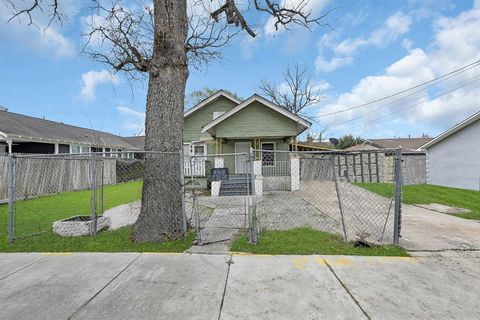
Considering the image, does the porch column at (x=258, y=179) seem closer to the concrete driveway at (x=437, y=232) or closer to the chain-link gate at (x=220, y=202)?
the chain-link gate at (x=220, y=202)

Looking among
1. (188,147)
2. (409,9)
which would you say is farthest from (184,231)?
(409,9)

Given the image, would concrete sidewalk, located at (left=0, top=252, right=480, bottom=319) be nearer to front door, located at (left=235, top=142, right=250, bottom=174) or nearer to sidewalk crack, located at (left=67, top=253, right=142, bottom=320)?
sidewalk crack, located at (left=67, top=253, right=142, bottom=320)

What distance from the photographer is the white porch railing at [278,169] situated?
13664 mm

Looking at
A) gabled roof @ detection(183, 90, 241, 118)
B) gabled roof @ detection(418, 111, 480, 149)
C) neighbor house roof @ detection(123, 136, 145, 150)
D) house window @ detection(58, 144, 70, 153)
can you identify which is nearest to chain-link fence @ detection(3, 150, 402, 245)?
gabled roof @ detection(183, 90, 241, 118)

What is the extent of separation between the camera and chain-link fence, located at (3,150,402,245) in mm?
5188

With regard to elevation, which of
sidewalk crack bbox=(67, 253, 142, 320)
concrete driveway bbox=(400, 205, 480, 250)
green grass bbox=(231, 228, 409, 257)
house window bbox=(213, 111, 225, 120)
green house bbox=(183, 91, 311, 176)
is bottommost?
sidewalk crack bbox=(67, 253, 142, 320)

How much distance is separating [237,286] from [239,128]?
10.8 meters

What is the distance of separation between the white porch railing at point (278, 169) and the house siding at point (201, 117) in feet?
15.6

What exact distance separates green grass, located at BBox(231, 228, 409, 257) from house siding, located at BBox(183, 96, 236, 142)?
12075 mm

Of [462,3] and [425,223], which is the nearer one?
[425,223]

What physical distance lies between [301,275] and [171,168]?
3.21m

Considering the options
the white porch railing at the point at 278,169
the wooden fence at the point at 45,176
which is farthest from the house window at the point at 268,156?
the wooden fence at the point at 45,176

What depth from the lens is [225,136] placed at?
13.6 m

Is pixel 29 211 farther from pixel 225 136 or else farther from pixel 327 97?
pixel 327 97
